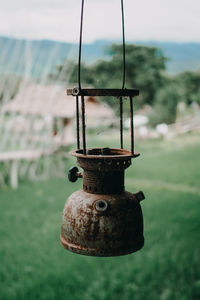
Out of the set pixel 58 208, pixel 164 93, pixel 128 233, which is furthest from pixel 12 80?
pixel 164 93

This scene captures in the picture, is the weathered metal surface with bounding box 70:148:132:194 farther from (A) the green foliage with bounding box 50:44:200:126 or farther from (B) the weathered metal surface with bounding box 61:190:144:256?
(A) the green foliage with bounding box 50:44:200:126

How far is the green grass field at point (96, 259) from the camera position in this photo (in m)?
5.37

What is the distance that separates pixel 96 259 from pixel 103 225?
177 inches

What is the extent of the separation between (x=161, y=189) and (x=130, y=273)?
4.93 m

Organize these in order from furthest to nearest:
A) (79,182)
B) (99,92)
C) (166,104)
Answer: (166,104) < (79,182) < (99,92)

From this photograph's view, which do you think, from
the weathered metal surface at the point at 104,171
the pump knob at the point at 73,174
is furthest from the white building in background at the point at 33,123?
the weathered metal surface at the point at 104,171

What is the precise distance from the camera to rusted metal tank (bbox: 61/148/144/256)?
196 cm

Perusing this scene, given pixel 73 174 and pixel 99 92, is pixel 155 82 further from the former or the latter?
pixel 99 92

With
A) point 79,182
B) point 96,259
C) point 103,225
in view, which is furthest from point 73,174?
point 79,182

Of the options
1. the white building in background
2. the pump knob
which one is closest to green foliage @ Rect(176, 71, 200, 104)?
the white building in background

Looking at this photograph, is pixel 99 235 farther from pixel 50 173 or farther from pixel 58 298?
pixel 50 173

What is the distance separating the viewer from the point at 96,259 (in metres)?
6.27

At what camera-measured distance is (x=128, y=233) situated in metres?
2.00

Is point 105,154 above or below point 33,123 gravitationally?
below
